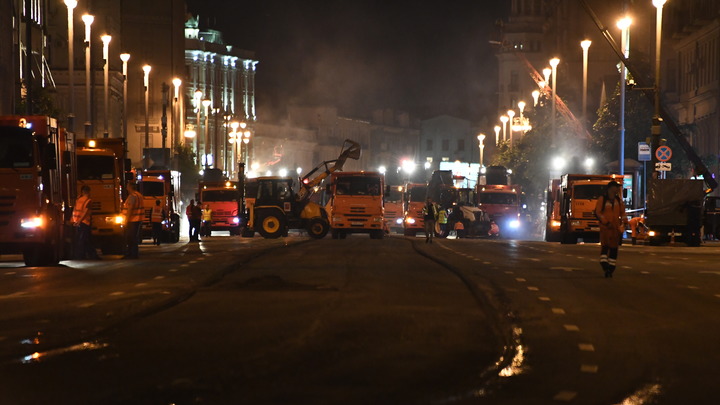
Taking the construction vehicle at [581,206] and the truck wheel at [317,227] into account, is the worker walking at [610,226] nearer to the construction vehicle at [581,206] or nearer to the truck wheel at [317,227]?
the construction vehicle at [581,206]

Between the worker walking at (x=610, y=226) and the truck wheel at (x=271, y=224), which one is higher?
the worker walking at (x=610, y=226)

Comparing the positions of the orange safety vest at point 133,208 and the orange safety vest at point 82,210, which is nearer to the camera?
the orange safety vest at point 82,210

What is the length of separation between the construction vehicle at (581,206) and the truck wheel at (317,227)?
9751mm

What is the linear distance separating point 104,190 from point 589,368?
25.5 metres

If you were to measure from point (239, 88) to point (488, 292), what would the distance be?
157 meters

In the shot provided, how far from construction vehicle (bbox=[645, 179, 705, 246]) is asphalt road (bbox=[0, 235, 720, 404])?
20.7 m

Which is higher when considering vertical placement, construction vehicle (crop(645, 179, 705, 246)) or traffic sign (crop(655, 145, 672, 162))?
traffic sign (crop(655, 145, 672, 162))

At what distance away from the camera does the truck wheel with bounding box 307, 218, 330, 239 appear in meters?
53.6

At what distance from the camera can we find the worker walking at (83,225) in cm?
3056

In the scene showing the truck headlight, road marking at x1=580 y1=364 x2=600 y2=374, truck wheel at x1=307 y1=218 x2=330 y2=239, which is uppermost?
the truck headlight

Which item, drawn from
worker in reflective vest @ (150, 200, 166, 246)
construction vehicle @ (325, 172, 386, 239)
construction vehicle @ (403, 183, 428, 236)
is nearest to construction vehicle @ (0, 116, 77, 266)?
worker in reflective vest @ (150, 200, 166, 246)

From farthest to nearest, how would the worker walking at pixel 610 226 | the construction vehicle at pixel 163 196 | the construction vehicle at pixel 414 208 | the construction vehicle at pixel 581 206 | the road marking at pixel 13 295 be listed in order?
the construction vehicle at pixel 414 208
the construction vehicle at pixel 163 196
the construction vehicle at pixel 581 206
the worker walking at pixel 610 226
the road marking at pixel 13 295

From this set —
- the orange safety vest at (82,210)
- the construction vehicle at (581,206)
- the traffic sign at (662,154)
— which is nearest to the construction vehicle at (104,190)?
the orange safety vest at (82,210)

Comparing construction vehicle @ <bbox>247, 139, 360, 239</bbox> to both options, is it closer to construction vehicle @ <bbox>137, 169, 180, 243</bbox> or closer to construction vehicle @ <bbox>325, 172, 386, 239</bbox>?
construction vehicle @ <bbox>325, 172, 386, 239</bbox>
